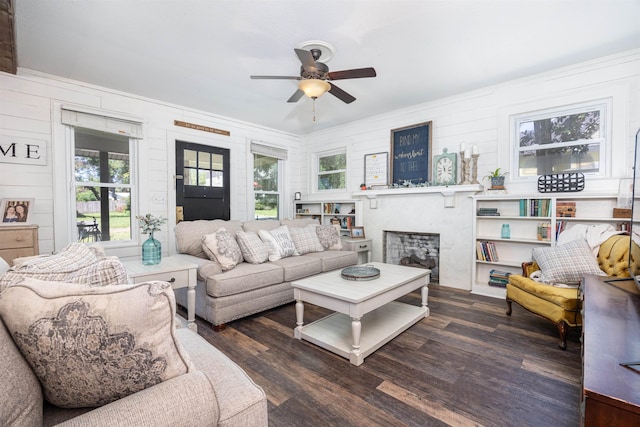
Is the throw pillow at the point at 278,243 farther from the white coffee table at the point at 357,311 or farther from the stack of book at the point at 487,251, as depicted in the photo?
the stack of book at the point at 487,251

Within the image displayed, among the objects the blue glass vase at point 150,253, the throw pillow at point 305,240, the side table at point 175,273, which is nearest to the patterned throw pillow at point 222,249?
the side table at point 175,273

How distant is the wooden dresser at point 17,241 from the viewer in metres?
2.62

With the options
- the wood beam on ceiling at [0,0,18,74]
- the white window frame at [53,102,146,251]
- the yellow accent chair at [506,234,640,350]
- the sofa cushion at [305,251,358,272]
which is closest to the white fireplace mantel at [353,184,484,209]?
the sofa cushion at [305,251,358,272]

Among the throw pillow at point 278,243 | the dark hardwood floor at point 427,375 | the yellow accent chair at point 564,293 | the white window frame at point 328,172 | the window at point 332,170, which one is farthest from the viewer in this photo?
the window at point 332,170

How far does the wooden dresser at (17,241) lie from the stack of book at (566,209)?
17.4 ft

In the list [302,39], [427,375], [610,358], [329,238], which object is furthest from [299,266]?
[610,358]

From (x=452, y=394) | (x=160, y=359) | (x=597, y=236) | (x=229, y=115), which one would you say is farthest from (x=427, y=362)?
(x=229, y=115)

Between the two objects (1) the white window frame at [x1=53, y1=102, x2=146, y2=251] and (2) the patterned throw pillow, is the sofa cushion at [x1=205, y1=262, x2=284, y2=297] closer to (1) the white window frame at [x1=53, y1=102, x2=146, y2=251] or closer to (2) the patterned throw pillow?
(2) the patterned throw pillow

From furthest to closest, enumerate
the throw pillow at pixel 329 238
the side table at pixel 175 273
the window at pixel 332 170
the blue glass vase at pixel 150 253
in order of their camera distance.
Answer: the window at pixel 332 170
the throw pillow at pixel 329 238
the blue glass vase at pixel 150 253
the side table at pixel 175 273

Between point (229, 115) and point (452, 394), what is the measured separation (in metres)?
4.48

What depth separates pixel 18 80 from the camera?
3021mm

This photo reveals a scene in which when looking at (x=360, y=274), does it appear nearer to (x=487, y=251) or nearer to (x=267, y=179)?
(x=487, y=251)

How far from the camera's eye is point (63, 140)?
3281mm

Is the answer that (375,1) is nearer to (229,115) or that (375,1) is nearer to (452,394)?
(452,394)
